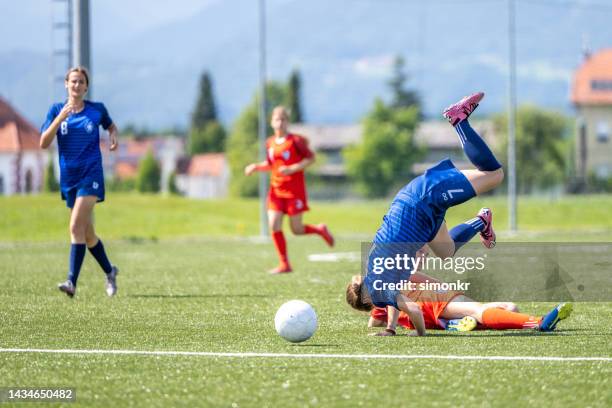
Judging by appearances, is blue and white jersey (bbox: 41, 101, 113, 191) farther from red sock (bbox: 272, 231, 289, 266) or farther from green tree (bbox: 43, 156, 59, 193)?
green tree (bbox: 43, 156, 59, 193)

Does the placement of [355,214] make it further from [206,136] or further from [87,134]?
[206,136]

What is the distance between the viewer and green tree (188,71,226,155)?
158 m

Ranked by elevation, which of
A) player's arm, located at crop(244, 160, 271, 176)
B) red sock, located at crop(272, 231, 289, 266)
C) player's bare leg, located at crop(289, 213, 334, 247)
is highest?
player's arm, located at crop(244, 160, 271, 176)

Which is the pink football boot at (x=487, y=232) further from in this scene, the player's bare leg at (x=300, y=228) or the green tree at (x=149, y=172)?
the green tree at (x=149, y=172)

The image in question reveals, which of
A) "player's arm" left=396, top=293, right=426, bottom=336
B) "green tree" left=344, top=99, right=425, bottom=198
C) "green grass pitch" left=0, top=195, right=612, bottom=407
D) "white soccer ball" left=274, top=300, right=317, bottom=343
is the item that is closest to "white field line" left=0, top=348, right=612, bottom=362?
"green grass pitch" left=0, top=195, right=612, bottom=407

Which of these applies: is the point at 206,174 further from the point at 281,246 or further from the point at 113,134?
the point at 113,134

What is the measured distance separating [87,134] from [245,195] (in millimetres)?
95391

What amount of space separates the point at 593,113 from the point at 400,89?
1463 inches

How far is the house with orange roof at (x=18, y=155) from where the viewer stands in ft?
112

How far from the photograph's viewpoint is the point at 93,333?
8.55 m

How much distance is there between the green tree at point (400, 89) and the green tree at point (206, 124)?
3948 cm

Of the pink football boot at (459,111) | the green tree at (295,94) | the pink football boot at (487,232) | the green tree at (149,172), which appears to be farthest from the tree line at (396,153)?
the pink football boot at (459,111)

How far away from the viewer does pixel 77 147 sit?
11.5m

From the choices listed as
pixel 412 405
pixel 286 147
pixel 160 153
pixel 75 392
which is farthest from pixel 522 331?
pixel 160 153
